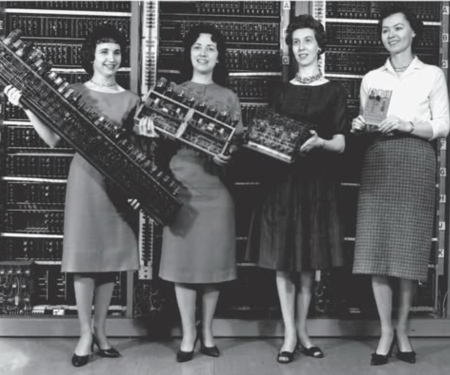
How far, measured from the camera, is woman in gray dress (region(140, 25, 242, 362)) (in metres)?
2.94

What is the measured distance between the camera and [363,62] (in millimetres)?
3672

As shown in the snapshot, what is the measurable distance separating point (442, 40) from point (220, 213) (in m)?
1.83

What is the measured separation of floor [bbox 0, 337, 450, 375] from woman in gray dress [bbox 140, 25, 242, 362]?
0.15m

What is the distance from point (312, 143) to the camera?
2771mm

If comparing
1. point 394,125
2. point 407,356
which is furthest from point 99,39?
point 407,356

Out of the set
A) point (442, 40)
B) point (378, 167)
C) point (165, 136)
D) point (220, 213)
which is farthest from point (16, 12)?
point (442, 40)

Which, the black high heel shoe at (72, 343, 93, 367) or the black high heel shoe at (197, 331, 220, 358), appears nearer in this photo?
the black high heel shoe at (72, 343, 93, 367)

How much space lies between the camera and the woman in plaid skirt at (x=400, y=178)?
115 inches

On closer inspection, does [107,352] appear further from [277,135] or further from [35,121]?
[277,135]

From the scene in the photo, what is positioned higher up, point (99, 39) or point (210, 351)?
point (99, 39)

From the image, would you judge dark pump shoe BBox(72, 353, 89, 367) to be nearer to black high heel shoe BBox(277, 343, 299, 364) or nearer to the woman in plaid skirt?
black high heel shoe BBox(277, 343, 299, 364)

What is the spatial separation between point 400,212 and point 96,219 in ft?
5.16

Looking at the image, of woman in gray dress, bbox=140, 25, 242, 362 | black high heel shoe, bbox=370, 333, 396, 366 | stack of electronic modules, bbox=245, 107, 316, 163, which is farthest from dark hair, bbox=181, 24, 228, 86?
black high heel shoe, bbox=370, 333, 396, 366

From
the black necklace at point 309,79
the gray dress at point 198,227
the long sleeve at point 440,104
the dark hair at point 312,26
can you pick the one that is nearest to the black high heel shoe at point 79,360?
the gray dress at point 198,227
